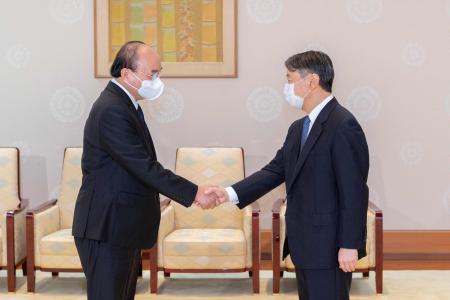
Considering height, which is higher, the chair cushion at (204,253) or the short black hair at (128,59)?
the short black hair at (128,59)

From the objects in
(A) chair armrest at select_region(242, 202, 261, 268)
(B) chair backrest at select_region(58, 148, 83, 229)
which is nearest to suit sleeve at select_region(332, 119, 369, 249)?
(A) chair armrest at select_region(242, 202, 261, 268)

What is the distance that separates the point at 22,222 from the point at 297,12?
2709mm

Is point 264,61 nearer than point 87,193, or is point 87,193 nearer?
point 87,193

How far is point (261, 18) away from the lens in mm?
5145

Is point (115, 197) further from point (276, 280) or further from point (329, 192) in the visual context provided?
point (276, 280)

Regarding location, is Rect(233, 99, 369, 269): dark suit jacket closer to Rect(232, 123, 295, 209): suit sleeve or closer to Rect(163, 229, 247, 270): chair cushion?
Rect(232, 123, 295, 209): suit sleeve

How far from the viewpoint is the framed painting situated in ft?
16.9

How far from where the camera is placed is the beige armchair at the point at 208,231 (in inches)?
168

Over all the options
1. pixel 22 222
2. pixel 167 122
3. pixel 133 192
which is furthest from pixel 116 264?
pixel 167 122

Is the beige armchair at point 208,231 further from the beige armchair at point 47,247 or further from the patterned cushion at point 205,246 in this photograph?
the beige armchair at point 47,247

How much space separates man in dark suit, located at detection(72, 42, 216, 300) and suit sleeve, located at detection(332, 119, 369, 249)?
Result: 84 centimetres

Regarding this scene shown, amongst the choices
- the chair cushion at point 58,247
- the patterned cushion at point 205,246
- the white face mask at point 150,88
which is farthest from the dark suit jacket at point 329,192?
the chair cushion at point 58,247

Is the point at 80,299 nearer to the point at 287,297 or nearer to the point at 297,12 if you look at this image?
the point at 287,297

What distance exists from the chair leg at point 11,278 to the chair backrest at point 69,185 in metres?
0.58
